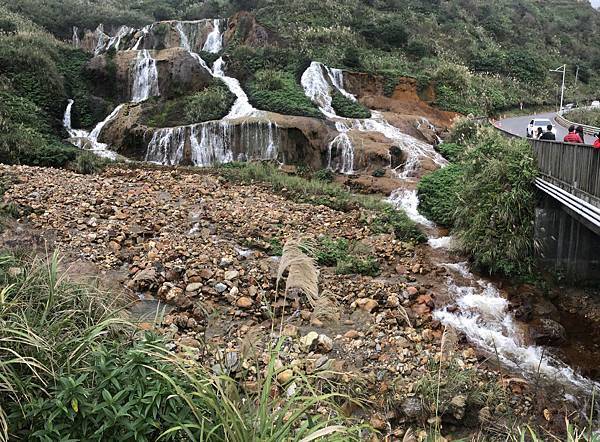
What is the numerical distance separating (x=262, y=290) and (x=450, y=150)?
1783cm

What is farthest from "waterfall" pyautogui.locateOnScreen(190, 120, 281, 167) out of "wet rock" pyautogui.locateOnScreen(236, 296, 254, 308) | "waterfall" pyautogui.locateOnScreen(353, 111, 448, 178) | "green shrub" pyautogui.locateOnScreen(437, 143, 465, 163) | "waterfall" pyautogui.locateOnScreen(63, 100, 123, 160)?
"wet rock" pyautogui.locateOnScreen(236, 296, 254, 308)

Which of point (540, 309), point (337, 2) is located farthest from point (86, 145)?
point (337, 2)

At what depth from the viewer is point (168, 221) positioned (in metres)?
11.1

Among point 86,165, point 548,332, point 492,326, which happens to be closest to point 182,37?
point 86,165

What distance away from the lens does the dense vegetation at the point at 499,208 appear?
34.0 feet

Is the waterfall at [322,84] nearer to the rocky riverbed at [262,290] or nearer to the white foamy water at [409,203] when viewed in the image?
the white foamy water at [409,203]

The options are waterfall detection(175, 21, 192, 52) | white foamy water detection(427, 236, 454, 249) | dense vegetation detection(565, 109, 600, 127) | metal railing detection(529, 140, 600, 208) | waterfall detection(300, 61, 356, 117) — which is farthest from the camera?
waterfall detection(175, 21, 192, 52)

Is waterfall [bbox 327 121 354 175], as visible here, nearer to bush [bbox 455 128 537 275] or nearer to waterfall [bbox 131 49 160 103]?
bush [bbox 455 128 537 275]

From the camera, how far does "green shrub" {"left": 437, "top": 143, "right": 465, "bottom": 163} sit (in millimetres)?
19362

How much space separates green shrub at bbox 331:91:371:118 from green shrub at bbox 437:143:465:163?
435 centimetres

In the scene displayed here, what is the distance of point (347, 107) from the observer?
2408 cm

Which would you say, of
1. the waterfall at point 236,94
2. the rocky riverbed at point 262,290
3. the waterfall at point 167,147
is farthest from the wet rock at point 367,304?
the waterfall at point 236,94

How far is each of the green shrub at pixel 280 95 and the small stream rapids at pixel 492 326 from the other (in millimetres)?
12319

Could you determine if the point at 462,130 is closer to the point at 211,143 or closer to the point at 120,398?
the point at 211,143
